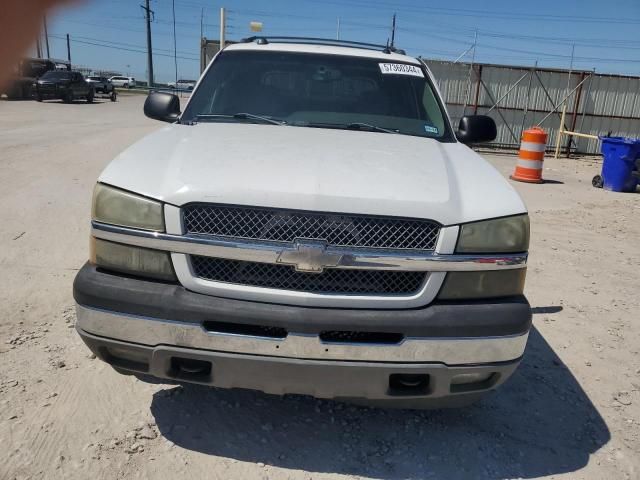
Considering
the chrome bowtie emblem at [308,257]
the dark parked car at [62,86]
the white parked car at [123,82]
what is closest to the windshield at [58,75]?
the dark parked car at [62,86]

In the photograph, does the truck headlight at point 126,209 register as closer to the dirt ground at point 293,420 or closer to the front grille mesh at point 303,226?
the front grille mesh at point 303,226

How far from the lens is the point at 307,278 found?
230 centimetres

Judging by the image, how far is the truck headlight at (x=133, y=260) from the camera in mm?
2314

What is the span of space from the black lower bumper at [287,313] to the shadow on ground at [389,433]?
760 millimetres

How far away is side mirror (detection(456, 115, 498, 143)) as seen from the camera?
399 centimetres

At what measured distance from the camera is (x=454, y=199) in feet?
7.88

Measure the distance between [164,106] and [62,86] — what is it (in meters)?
27.1

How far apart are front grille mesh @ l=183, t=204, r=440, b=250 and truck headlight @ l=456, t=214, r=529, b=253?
0.13 m

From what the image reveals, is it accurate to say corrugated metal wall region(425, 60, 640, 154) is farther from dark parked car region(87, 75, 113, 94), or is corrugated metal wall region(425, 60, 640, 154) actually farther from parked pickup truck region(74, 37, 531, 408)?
dark parked car region(87, 75, 113, 94)

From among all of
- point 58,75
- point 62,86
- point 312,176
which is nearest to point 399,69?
point 312,176

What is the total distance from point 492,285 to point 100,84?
140ft

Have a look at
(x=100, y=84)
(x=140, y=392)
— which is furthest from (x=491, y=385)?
(x=100, y=84)

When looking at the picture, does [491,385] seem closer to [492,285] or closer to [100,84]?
[492,285]

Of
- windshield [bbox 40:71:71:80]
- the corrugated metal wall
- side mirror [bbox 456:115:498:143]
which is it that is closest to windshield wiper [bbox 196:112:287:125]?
side mirror [bbox 456:115:498:143]
